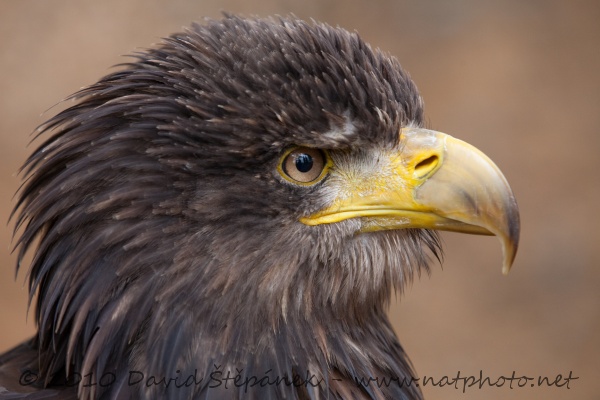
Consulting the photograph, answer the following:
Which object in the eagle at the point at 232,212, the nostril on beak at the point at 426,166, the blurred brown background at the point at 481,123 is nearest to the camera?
the eagle at the point at 232,212

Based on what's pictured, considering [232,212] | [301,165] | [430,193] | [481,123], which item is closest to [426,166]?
[430,193]

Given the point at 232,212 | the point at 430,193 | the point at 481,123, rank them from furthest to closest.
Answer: the point at 481,123
the point at 430,193
the point at 232,212

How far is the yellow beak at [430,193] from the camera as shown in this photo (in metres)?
2.93

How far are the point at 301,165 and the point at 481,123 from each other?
6.63 meters

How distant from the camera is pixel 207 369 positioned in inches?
113

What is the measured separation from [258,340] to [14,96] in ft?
23.1

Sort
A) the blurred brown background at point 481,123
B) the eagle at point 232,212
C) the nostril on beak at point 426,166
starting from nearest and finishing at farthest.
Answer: the eagle at point 232,212 < the nostril on beak at point 426,166 < the blurred brown background at point 481,123

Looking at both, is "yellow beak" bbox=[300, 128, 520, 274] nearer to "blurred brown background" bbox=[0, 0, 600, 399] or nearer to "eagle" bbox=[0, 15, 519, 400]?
"eagle" bbox=[0, 15, 519, 400]

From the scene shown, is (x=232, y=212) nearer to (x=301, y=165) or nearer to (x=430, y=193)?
(x=301, y=165)

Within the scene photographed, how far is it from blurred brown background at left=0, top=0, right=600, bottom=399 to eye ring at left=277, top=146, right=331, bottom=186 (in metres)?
5.44

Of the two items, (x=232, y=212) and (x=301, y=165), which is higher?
(x=301, y=165)

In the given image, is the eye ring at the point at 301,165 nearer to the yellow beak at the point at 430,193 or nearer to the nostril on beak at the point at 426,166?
the yellow beak at the point at 430,193

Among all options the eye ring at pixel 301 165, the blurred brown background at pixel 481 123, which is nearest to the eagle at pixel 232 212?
the eye ring at pixel 301 165

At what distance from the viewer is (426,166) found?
3.05 metres
